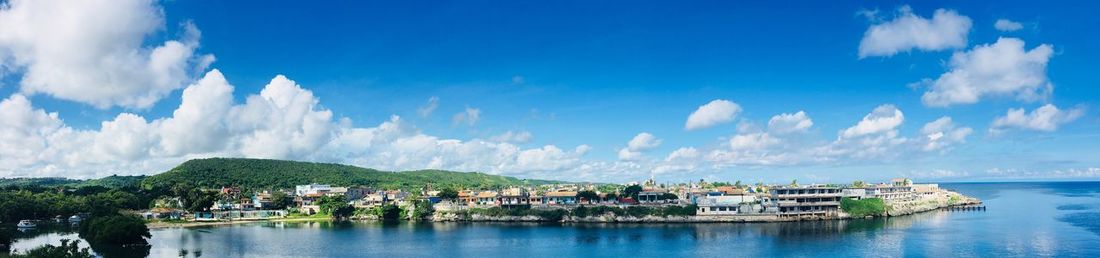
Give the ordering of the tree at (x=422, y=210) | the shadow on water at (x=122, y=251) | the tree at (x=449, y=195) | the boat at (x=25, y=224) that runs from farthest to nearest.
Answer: the tree at (x=449, y=195) < the tree at (x=422, y=210) < the boat at (x=25, y=224) < the shadow on water at (x=122, y=251)

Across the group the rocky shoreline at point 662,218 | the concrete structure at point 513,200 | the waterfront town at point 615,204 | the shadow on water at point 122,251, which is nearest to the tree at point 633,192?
the waterfront town at point 615,204

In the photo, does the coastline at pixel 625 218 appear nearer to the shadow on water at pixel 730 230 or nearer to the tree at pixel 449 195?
the shadow on water at pixel 730 230

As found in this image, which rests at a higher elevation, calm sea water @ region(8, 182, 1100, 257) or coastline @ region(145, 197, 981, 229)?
coastline @ region(145, 197, 981, 229)

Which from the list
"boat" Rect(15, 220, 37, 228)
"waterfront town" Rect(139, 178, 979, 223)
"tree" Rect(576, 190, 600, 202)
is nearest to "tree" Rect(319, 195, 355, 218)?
"waterfront town" Rect(139, 178, 979, 223)

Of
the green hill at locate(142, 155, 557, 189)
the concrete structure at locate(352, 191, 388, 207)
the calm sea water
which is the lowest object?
the calm sea water

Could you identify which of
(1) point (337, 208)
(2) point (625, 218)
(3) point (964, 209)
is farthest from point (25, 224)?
(3) point (964, 209)

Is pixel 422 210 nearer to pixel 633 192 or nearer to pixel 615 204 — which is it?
pixel 615 204

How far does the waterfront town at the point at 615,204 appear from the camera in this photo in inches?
2709

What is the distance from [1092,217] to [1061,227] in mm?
15276

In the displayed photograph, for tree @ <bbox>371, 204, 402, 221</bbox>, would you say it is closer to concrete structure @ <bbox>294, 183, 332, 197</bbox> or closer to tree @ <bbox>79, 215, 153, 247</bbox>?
concrete structure @ <bbox>294, 183, 332, 197</bbox>

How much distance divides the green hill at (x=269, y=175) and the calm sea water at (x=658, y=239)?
59.7 meters

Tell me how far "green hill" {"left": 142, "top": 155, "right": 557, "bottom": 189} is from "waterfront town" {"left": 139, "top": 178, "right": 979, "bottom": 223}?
1100 inches

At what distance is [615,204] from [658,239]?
23.6 metres

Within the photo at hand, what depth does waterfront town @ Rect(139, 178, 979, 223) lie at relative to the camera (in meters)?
68.8
